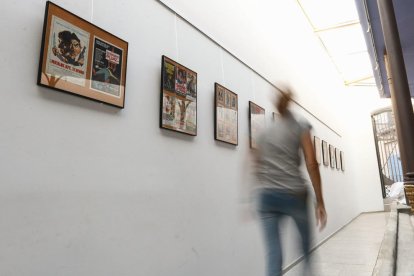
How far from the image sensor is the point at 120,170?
4.61 feet

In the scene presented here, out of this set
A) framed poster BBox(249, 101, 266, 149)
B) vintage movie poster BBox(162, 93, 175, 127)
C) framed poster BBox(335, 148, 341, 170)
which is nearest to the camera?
vintage movie poster BBox(162, 93, 175, 127)

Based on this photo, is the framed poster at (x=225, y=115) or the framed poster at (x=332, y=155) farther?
the framed poster at (x=332, y=155)

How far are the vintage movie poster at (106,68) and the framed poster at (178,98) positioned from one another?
1.07 ft

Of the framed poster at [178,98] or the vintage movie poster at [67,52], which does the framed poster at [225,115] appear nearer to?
the framed poster at [178,98]

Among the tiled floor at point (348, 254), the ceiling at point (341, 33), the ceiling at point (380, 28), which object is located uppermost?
the ceiling at point (341, 33)

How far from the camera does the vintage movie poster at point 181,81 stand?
1832mm

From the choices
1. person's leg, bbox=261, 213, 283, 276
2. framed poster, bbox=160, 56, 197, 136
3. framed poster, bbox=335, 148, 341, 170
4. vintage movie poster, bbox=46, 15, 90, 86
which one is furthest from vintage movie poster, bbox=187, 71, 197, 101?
framed poster, bbox=335, 148, 341, 170

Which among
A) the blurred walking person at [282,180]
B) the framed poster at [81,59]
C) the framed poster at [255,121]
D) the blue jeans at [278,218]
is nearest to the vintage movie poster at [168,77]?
the framed poster at [81,59]

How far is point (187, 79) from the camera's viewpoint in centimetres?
193

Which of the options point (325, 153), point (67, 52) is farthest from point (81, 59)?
point (325, 153)

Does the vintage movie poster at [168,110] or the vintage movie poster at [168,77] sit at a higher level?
the vintage movie poster at [168,77]

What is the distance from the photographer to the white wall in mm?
1045

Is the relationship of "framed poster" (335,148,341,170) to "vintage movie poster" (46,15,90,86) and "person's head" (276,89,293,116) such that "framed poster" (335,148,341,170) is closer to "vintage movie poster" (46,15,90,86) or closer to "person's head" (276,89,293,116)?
"person's head" (276,89,293,116)

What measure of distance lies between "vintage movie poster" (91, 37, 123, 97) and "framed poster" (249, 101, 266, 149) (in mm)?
1531
